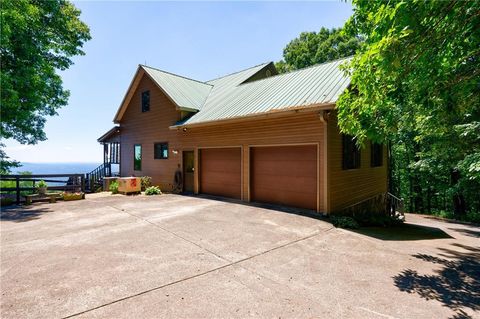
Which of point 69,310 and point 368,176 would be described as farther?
point 368,176

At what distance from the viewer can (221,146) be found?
1096cm

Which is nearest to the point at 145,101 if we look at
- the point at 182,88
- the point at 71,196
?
the point at 182,88

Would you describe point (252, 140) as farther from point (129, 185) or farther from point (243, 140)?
point (129, 185)

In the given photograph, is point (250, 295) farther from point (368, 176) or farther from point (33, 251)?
point (368, 176)

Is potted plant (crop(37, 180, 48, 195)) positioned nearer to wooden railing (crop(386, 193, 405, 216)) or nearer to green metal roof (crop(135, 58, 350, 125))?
green metal roof (crop(135, 58, 350, 125))

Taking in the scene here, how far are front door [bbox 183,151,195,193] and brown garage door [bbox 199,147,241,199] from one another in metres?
0.82

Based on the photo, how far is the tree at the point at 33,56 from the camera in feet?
30.2

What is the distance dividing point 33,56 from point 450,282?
16.1m

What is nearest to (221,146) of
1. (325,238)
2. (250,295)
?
(325,238)

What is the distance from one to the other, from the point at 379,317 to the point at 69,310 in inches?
143

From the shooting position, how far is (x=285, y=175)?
29.5ft

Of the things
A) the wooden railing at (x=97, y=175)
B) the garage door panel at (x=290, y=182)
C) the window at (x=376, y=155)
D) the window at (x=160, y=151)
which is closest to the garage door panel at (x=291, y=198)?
the garage door panel at (x=290, y=182)

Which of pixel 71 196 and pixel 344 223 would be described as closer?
pixel 344 223

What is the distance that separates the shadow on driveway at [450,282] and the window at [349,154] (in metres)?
4.31
